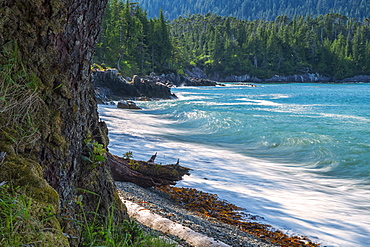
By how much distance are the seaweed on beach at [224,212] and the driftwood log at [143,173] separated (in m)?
0.22

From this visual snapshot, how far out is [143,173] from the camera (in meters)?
6.23

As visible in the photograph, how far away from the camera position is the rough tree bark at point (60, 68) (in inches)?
80.6

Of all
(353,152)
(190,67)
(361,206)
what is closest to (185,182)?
(361,206)

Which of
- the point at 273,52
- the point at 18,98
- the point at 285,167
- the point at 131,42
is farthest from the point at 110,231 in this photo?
the point at 273,52

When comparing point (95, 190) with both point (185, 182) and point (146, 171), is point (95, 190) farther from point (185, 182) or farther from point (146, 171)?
point (185, 182)

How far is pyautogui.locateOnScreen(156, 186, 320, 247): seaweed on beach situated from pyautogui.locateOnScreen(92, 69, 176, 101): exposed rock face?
2418cm

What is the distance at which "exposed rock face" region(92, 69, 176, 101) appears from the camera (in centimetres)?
3091

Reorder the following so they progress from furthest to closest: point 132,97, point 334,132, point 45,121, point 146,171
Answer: point 132,97 → point 334,132 → point 146,171 → point 45,121

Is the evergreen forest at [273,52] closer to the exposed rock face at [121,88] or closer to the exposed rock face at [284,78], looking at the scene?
the exposed rock face at [284,78]

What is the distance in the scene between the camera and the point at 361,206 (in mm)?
6398

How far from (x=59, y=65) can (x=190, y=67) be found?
97756 mm

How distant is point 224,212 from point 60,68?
3.96 m

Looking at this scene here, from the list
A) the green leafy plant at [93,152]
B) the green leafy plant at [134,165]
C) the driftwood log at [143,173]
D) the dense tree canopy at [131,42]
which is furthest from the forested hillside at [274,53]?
the green leafy plant at [93,152]

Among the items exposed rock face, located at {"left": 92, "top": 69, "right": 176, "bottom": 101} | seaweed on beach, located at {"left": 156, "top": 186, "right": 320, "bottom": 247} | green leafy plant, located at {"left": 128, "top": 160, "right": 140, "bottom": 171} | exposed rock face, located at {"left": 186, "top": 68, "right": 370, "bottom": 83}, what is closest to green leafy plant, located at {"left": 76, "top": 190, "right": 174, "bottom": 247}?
seaweed on beach, located at {"left": 156, "top": 186, "right": 320, "bottom": 247}
